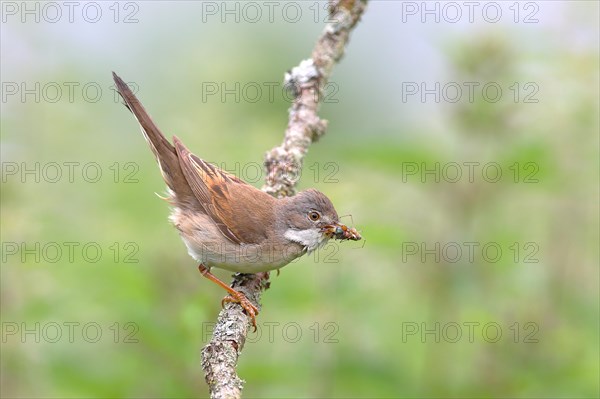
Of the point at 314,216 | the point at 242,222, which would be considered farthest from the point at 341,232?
the point at 242,222

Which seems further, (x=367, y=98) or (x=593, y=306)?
(x=367, y=98)

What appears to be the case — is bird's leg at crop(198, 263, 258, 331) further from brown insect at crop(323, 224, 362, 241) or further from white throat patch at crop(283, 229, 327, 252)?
brown insect at crop(323, 224, 362, 241)

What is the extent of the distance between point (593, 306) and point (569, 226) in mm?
804

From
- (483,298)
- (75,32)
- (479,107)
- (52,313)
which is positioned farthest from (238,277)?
(75,32)

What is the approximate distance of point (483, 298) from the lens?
19.3 feet

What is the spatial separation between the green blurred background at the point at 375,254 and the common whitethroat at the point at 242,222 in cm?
16

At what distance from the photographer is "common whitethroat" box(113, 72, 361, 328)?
5.56m

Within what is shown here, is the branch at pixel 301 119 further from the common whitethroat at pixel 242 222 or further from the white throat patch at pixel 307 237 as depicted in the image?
the white throat patch at pixel 307 237

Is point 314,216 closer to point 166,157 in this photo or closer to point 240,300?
point 240,300

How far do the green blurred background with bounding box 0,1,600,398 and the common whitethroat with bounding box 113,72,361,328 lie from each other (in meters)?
0.16

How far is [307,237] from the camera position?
5.75 meters

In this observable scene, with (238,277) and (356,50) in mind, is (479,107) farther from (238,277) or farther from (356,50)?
(356,50)

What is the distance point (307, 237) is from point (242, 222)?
507 mm

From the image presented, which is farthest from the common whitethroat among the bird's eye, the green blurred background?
the green blurred background
